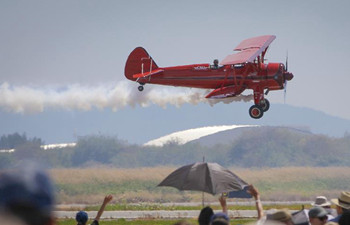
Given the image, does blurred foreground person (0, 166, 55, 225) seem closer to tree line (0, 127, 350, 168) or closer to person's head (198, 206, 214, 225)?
person's head (198, 206, 214, 225)

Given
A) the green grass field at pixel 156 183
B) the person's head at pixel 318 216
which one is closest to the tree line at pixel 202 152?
the green grass field at pixel 156 183

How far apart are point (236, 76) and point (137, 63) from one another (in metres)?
7.93

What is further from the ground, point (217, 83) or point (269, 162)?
point (217, 83)

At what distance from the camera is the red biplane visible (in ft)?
130

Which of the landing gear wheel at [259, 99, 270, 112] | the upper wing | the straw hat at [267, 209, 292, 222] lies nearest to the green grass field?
the landing gear wheel at [259, 99, 270, 112]

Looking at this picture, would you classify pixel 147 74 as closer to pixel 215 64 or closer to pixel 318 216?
pixel 215 64

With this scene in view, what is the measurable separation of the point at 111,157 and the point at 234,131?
46437mm

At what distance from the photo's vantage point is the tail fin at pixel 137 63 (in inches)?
1800

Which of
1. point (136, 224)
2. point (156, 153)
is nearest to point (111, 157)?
point (156, 153)

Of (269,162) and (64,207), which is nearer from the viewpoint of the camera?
(64,207)

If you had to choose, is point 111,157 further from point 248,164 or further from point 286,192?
point 286,192

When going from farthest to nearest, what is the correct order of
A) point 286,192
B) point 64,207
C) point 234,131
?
1. point 234,131
2. point 286,192
3. point 64,207

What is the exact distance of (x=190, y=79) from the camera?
1620 inches

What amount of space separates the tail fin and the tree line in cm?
1164
